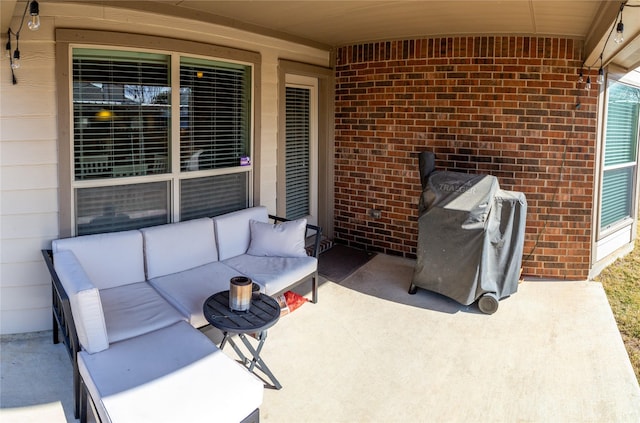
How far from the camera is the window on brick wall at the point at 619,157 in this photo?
18.1 ft

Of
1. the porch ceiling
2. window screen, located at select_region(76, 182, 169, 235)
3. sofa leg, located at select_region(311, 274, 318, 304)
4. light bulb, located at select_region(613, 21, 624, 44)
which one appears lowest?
sofa leg, located at select_region(311, 274, 318, 304)

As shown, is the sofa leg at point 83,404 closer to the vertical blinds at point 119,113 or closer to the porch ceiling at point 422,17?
the vertical blinds at point 119,113

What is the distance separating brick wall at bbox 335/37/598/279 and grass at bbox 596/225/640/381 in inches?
15.4

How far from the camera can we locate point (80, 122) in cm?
377

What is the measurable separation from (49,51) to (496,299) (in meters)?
4.31

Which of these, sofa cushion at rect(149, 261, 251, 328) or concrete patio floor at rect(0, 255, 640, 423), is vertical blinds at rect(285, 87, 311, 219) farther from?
sofa cushion at rect(149, 261, 251, 328)

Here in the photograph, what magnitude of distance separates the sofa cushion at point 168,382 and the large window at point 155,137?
5.24 ft

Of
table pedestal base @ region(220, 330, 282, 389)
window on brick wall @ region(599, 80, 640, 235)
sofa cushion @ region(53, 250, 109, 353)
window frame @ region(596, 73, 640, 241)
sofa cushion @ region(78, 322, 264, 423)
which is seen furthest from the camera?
window on brick wall @ region(599, 80, 640, 235)

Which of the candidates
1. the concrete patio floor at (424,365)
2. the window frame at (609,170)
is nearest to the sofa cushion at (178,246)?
the concrete patio floor at (424,365)

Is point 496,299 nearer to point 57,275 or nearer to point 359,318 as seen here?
point 359,318

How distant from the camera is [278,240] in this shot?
14.7 feet

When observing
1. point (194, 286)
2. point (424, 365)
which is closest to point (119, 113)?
point (194, 286)

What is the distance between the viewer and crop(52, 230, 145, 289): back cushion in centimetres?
351

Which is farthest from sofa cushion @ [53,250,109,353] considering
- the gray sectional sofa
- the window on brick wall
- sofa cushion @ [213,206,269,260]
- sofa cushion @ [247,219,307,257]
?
the window on brick wall
